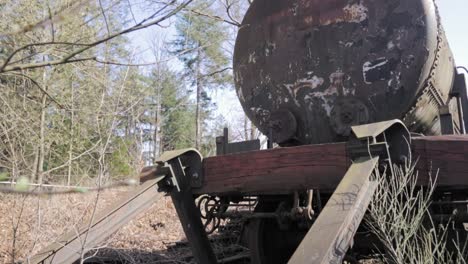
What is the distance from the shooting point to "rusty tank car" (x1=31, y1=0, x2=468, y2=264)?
2.81 meters

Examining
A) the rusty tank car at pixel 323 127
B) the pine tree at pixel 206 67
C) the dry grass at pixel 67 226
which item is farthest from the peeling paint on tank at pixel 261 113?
the pine tree at pixel 206 67

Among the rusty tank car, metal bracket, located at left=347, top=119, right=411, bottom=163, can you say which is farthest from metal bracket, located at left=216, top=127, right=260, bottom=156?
metal bracket, located at left=347, top=119, right=411, bottom=163

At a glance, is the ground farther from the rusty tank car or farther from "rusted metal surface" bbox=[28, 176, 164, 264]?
the rusty tank car

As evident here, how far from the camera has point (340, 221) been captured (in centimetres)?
221

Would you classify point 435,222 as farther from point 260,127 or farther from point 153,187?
point 153,187

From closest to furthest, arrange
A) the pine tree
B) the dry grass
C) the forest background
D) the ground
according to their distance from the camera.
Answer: the forest background < the ground < the dry grass < the pine tree

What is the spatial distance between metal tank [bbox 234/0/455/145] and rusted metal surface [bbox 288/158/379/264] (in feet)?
3.04

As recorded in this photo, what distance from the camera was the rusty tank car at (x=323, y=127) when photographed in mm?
2811

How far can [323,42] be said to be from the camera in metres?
3.64

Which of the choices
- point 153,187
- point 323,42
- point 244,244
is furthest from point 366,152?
point 244,244

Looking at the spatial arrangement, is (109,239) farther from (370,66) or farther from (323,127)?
(370,66)

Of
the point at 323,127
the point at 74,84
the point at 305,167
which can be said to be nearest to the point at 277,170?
the point at 305,167

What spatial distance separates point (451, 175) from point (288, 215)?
1.10m

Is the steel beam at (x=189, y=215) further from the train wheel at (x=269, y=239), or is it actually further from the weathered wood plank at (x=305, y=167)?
the train wheel at (x=269, y=239)
